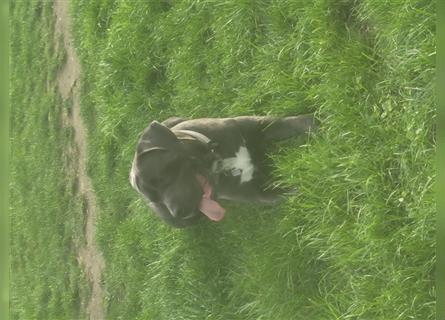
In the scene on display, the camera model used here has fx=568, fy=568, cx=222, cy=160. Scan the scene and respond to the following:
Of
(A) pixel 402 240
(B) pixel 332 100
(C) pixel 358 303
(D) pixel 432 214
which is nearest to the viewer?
(D) pixel 432 214

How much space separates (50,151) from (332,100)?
17.1 ft

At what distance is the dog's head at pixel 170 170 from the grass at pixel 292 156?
2.19ft

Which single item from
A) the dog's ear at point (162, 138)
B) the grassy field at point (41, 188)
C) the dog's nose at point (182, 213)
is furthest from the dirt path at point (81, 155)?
the dog's ear at point (162, 138)

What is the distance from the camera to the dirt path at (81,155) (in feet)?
21.7

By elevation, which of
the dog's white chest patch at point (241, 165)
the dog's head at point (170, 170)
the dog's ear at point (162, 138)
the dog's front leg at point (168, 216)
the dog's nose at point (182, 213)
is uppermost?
the dog's ear at point (162, 138)

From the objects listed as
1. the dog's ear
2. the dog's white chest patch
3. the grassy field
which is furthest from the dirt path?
the dog's ear

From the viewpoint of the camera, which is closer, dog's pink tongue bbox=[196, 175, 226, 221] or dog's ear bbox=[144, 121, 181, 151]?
dog's ear bbox=[144, 121, 181, 151]

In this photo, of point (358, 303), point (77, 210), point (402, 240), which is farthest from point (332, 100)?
point (77, 210)

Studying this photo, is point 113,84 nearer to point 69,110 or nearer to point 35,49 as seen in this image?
point 69,110

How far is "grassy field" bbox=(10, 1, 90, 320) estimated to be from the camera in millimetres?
7164

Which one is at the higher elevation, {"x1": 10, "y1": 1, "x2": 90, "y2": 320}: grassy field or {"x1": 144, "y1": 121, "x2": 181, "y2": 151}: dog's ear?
{"x1": 144, "y1": 121, "x2": 181, "y2": 151}: dog's ear

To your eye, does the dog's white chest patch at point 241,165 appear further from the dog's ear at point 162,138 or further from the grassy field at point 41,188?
the grassy field at point 41,188

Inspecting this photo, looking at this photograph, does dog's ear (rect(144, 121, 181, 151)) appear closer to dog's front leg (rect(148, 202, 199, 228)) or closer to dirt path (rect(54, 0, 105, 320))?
dog's front leg (rect(148, 202, 199, 228))

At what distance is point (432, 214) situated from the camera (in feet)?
10.3
